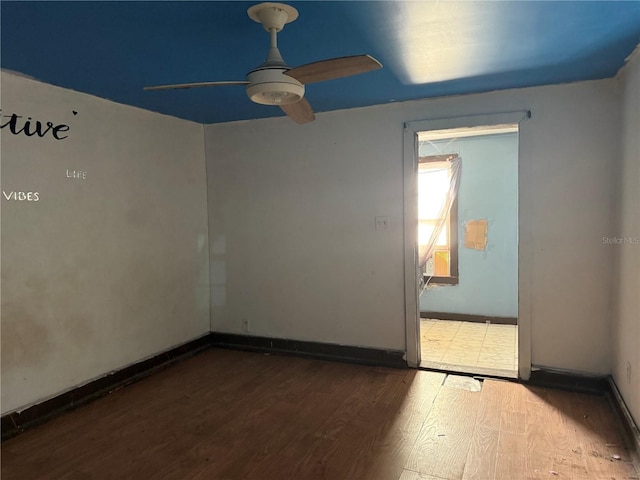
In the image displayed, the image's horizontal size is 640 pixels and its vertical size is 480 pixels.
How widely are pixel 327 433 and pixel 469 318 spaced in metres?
3.42

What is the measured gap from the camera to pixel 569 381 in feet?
10.8

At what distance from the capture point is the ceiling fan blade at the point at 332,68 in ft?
5.95

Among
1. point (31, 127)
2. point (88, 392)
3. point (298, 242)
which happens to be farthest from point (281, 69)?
point (88, 392)

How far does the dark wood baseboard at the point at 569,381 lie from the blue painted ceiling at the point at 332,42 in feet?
7.21

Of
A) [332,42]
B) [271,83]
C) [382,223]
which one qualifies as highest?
[332,42]

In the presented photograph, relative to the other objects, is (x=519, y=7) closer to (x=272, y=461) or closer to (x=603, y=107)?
(x=603, y=107)

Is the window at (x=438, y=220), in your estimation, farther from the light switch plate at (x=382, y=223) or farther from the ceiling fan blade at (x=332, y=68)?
the ceiling fan blade at (x=332, y=68)

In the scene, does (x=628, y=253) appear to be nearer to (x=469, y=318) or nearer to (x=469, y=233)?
(x=469, y=233)

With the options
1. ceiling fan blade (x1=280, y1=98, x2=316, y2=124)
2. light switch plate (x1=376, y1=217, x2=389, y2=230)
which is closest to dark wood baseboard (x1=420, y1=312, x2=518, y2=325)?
Result: light switch plate (x1=376, y1=217, x2=389, y2=230)

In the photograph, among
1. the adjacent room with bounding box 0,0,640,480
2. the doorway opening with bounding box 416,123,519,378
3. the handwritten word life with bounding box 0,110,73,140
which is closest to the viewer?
the adjacent room with bounding box 0,0,640,480

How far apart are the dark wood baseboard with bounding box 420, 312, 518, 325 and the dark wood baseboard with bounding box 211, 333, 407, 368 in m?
2.10

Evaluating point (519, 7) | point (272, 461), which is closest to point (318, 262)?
point (272, 461)

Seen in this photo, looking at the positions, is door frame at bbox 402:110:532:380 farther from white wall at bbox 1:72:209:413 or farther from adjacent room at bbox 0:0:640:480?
white wall at bbox 1:72:209:413

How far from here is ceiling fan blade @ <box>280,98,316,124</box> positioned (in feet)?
7.91
